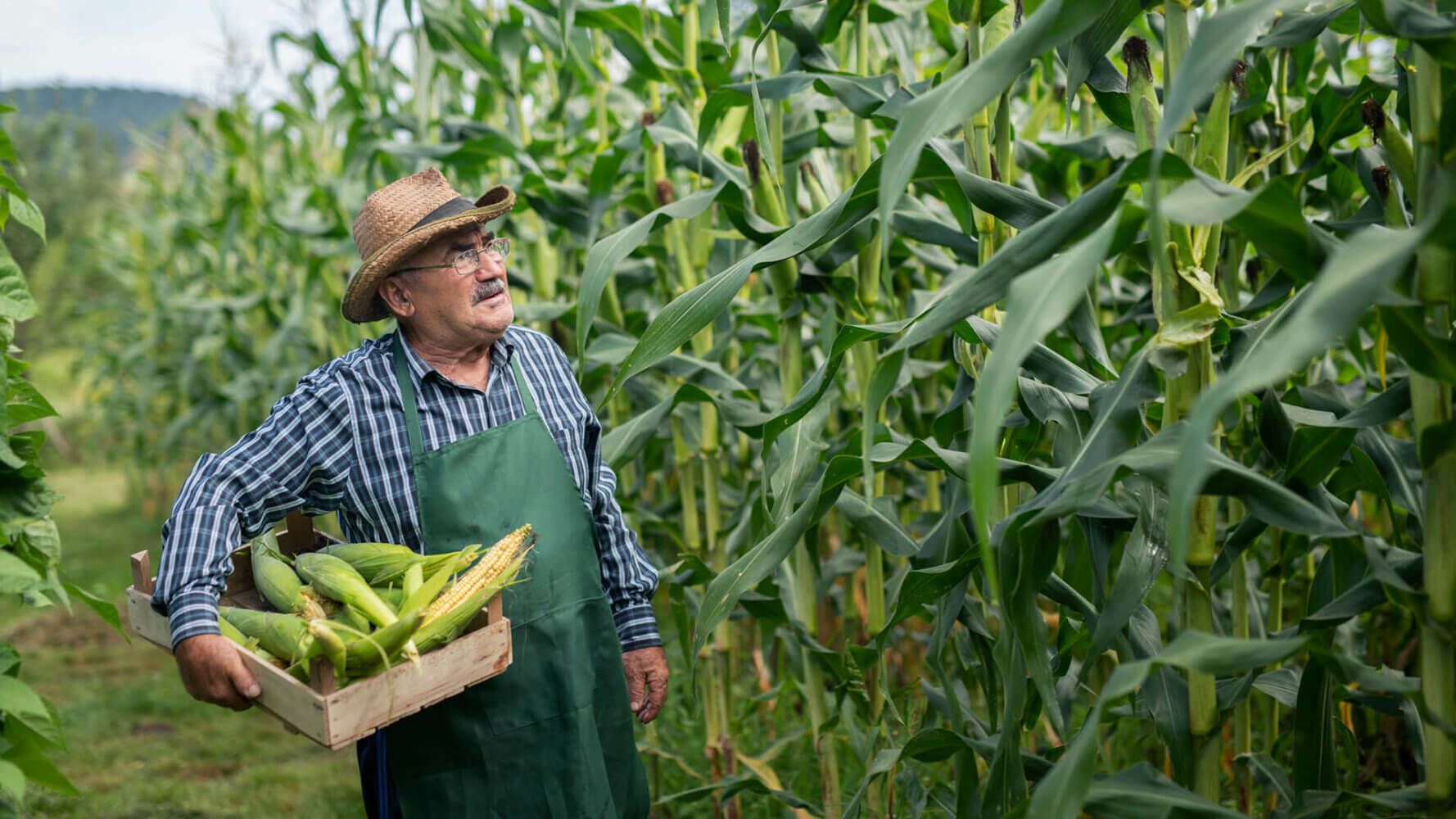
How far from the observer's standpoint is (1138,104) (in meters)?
1.75

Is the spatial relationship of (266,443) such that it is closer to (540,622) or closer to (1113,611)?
(540,622)

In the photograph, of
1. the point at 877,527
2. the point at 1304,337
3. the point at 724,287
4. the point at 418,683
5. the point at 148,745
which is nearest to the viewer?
the point at 1304,337

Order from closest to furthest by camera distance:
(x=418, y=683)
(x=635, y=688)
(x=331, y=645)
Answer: (x=331, y=645) → (x=418, y=683) → (x=635, y=688)

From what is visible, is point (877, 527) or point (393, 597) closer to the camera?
point (393, 597)

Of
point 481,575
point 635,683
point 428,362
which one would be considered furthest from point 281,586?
point 635,683

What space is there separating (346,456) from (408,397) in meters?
0.16

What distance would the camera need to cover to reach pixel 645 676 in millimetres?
2465

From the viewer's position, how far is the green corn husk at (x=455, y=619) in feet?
5.79

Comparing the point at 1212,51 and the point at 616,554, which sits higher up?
the point at 1212,51

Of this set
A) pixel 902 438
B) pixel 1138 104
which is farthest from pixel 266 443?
pixel 1138 104

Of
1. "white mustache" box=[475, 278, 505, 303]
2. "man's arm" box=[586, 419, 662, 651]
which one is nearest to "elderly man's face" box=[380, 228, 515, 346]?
"white mustache" box=[475, 278, 505, 303]

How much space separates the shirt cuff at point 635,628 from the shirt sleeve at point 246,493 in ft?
2.20

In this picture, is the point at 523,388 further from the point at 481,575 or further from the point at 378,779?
the point at 378,779

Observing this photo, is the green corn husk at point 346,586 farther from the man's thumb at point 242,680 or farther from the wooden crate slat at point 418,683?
the man's thumb at point 242,680
